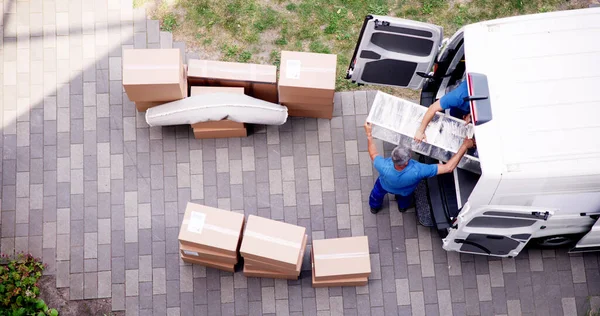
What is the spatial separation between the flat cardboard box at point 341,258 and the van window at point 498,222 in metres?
1.20

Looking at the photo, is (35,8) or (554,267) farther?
(35,8)

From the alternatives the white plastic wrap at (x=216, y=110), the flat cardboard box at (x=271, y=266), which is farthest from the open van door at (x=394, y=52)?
the flat cardboard box at (x=271, y=266)

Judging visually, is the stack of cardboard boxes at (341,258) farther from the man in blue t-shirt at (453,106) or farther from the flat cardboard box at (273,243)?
the man in blue t-shirt at (453,106)

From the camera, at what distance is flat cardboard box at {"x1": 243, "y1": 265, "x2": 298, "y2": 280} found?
7.36 meters

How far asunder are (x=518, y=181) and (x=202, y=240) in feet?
10.9

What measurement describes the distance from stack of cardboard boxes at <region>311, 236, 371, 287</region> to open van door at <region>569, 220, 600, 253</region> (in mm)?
2424

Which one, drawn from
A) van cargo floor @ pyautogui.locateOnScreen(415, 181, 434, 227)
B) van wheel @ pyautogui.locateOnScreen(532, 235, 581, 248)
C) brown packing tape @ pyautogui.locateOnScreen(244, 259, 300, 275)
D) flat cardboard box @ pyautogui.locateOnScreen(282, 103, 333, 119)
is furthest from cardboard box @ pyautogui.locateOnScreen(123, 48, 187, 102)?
van wheel @ pyautogui.locateOnScreen(532, 235, 581, 248)

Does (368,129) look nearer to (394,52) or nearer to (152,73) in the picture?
(394,52)

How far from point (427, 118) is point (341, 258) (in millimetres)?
1821

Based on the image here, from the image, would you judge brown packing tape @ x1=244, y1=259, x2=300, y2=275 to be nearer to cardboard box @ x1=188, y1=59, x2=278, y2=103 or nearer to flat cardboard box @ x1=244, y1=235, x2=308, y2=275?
flat cardboard box @ x1=244, y1=235, x2=308, y2=275

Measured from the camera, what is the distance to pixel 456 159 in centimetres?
680

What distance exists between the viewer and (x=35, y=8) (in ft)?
28.4

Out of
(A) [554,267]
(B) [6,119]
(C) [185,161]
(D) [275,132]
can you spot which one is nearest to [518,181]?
(A) [554,267]

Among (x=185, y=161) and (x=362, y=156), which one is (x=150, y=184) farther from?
(x=362, y=156)
